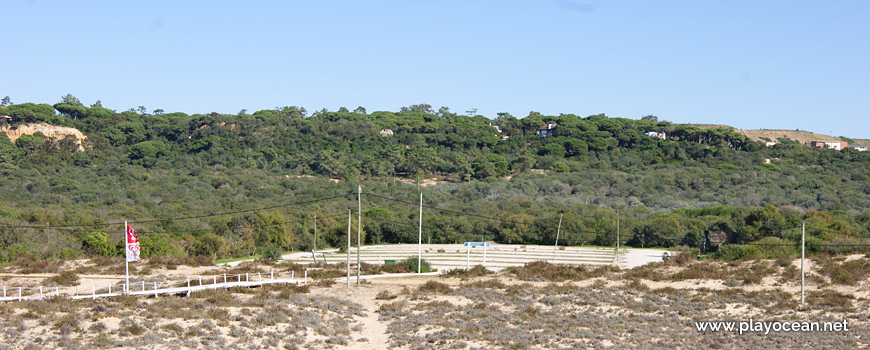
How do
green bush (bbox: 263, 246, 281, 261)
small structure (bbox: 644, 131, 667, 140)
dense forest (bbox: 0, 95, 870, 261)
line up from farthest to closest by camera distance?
small structure (bbox: 644, 131, 667, 140) → dense forest (bbox: 0, 95, 870, 261) → green bush (bbox: 263, 246, 281, 261)

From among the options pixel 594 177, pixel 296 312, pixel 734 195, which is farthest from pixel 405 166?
pixel 296 312

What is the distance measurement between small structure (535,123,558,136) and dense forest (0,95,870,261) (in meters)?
0.99

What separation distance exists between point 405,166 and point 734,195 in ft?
166

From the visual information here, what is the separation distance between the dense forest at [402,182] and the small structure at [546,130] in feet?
3.26

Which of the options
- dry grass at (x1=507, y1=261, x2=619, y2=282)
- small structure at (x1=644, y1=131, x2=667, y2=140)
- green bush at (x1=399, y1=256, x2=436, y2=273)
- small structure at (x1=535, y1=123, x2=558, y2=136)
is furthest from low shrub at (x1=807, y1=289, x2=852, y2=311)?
small structure at (x1=535, y1=123, x2=558, y2=136)

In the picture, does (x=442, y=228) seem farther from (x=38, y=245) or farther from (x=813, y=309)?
(x=813, y=309)

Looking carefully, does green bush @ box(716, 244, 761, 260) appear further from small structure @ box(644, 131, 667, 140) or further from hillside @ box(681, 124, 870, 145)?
hillside @ box(681, 124, 870, 145)

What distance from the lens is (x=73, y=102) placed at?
6393 inches

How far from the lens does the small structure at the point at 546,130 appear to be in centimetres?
16688

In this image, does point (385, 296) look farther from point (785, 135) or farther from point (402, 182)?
point (785, 135)

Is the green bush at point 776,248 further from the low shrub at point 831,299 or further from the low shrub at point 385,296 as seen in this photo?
the low shrub at point 385,296

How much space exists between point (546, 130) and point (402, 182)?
60.2m

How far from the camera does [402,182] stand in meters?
118

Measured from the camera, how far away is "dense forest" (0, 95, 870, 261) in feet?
205
